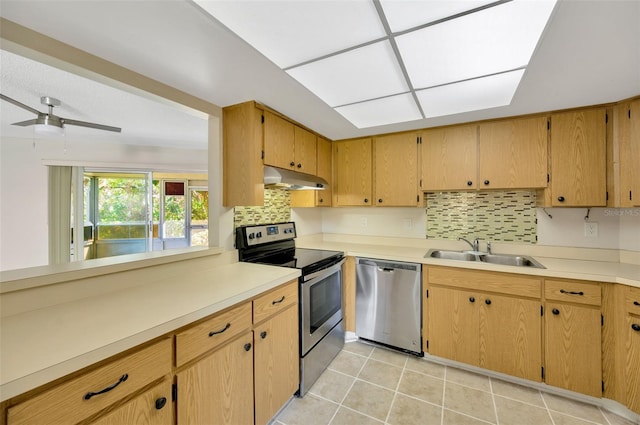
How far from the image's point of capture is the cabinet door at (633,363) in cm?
151

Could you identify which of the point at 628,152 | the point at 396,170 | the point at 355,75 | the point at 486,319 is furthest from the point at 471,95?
the point at 486,319

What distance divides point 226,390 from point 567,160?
282cm

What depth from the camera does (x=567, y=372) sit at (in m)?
1.72

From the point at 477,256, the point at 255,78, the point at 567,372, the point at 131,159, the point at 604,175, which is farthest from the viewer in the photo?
the point at 131,159

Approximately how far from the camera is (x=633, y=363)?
1.53 m

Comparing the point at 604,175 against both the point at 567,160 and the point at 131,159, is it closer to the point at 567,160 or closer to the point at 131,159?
the point at 567,160

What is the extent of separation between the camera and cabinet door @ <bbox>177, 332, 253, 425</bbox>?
1061 mm

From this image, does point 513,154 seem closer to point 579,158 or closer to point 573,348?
point 579,158

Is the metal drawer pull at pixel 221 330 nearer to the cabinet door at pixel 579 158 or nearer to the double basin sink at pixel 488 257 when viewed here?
the double basin sink at pixel 488 257

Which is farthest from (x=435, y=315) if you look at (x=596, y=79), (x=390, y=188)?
(x=596, y=79)

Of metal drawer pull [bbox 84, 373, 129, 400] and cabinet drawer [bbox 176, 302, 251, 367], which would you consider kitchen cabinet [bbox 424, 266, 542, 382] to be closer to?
cabinet drawer [bbox 176, 302, 251, 367]

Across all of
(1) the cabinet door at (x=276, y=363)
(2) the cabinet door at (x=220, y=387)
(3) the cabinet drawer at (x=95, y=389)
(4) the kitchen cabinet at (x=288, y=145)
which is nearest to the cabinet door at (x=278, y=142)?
(4) the kitchen cabinet at (x=288, y=145)

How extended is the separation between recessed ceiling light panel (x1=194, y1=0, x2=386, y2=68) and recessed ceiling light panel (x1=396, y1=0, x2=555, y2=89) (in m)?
0.23

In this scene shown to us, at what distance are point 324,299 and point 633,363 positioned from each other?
6.44 ft
